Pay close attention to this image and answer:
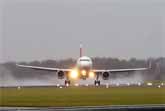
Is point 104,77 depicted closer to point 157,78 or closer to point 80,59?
point 80,59

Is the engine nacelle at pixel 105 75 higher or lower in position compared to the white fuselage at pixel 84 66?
lower

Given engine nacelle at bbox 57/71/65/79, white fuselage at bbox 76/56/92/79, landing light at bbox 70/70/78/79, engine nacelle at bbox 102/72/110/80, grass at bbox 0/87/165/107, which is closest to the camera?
grass at bbox 0/87/165/107

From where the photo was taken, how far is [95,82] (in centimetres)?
6694

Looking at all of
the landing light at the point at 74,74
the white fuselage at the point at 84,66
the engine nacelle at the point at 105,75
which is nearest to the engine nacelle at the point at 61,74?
the landing light at the point at 74,74

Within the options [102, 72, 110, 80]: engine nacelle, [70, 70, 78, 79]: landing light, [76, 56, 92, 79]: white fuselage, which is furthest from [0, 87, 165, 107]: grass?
[102, 72, 110, 80]: engine nacelle

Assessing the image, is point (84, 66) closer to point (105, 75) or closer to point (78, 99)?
point (105, 75)

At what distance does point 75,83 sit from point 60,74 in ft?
18.4

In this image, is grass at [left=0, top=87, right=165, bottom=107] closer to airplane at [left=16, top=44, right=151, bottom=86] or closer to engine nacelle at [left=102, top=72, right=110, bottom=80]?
airplane at [left=16, top=44, right=151, bottom=86]

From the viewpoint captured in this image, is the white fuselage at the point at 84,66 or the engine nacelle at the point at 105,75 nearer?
the white fuselage at the point at 84,66

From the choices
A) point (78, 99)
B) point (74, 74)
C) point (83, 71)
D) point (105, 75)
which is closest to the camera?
point (78, 99)

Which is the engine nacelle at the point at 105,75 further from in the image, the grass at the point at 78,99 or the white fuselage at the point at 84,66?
the grass at the point at 78,99

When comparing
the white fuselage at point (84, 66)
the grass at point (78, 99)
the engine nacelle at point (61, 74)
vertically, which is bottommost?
the grass at point (78, 99)

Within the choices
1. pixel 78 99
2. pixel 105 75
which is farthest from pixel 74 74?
pixel 78 99

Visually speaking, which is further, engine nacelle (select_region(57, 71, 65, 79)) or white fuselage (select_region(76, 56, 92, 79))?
white fuselage (select_region(76, 56, 92, 79))
